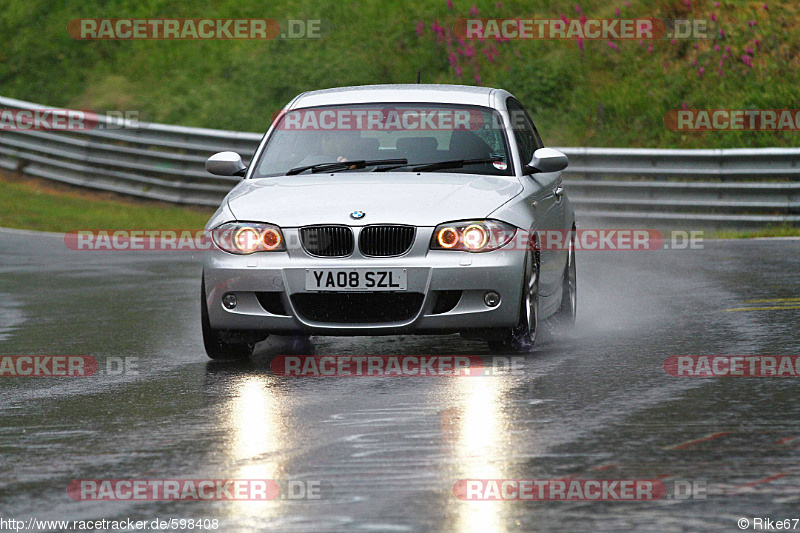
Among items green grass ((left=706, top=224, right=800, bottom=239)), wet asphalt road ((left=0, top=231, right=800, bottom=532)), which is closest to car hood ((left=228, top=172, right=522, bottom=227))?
wet asphalt road ((left=0, top=231, right=800, bottom=532))

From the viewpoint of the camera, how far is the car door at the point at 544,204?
10.1 meters

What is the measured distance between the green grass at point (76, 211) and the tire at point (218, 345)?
43.2ft

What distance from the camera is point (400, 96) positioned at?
439 inches

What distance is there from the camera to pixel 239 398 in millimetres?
8414

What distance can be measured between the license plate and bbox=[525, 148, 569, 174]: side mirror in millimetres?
1753

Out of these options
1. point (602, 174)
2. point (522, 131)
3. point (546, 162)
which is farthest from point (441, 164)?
point (602, 174)

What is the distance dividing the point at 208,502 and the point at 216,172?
5110 mm

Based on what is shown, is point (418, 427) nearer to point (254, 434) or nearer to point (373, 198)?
point (254, 434)

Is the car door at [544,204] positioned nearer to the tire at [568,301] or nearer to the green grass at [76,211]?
the tire at [568,301]

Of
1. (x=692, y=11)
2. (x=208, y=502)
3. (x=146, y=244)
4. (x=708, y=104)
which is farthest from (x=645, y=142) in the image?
(x=208, y=502)

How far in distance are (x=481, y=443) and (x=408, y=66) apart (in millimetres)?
21653

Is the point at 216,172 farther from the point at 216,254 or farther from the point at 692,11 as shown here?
the point at 692,11

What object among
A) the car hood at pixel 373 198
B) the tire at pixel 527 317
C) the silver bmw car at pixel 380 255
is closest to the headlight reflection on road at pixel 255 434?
the silver bmw car at pixel 380 255

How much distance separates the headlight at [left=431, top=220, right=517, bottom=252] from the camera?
9.32m
